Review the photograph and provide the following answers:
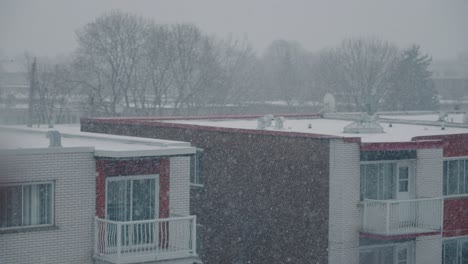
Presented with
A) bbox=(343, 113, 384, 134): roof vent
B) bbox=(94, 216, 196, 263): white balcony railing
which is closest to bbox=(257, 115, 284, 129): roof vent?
bbox=(343, 113, 384, 134): roof vent

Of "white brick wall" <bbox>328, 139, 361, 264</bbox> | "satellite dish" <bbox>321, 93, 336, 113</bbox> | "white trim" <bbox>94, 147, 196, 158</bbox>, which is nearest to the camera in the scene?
"white trim" <bbox>94, 147, 196, 158</bbox>

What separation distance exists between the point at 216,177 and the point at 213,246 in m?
1.89

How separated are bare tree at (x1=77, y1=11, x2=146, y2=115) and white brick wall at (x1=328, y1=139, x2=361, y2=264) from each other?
1544 inches

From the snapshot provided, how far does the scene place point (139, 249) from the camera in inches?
637

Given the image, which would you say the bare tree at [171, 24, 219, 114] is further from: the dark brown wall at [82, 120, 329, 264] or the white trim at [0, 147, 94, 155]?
the white trim at [0, 147, 94, 155]

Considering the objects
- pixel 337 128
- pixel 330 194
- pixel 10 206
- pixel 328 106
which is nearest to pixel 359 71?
pixel 328 106

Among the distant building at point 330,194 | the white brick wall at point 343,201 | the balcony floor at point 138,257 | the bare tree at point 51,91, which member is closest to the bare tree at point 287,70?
the bare tree at point 51,91

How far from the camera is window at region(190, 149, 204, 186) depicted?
22.3 metres

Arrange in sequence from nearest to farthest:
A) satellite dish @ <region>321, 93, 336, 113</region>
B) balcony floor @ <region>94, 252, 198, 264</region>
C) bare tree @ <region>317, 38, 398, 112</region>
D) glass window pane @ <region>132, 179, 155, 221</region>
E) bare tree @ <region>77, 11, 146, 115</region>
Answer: balcony floor @ <region>94, 252, 198, 264</region>
glass window pane @ <region>132, 179, 155, 221</region>
satellite dish @ <region>321, 93, 336, 113</region>
bare tree @ <region>77, 11, 146, 115</region>
bare tree @ <region>317, 38, 398, 112</region>

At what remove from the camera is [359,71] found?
70750 millimetres

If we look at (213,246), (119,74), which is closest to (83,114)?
(119,74)

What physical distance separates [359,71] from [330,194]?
52.9 metres

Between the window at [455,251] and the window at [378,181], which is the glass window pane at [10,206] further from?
the window at [455,251]

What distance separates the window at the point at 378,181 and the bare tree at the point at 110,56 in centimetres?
3846
